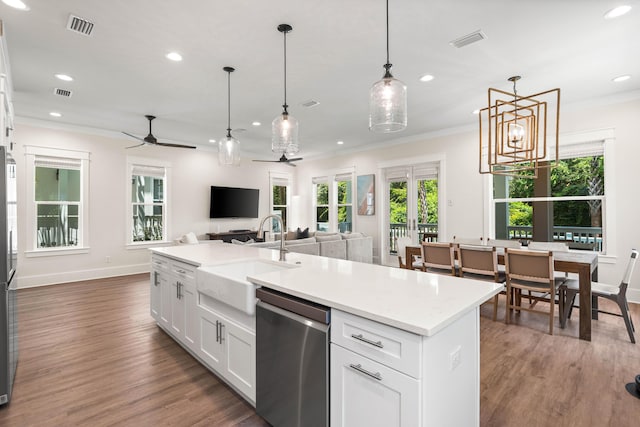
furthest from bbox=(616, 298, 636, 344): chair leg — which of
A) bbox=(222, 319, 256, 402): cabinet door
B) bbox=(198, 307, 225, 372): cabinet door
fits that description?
bbox=(198, 307, 225, 372): cabinet door

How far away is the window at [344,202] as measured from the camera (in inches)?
325

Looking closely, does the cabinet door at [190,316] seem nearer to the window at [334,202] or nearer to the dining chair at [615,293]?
the dining chair at [615,293]

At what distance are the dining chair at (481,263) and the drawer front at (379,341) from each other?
280 centimetres

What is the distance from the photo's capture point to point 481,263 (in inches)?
144

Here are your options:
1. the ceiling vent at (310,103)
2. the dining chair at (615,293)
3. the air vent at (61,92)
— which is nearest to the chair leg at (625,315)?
the dining chair at (615,293)

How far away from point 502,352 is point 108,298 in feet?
16.6

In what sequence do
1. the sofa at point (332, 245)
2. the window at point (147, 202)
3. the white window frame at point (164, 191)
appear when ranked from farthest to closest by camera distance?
the window at point (147, 202)
the white window frame at point (164, 191)
the sofa at point (332, 245)

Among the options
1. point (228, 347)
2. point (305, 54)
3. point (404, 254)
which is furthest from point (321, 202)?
point (228, 347)

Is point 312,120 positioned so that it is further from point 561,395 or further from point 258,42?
point 561,395

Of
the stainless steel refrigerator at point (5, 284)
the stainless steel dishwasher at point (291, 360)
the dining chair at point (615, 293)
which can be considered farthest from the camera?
the dining chair at point (615, 293)

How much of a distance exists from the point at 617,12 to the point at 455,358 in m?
3.10

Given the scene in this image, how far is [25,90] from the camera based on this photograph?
4.20 metres

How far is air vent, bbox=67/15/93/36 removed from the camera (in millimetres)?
2635

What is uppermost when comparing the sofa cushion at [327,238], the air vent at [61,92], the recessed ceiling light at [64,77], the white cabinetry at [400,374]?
the air vent at [61,92]
